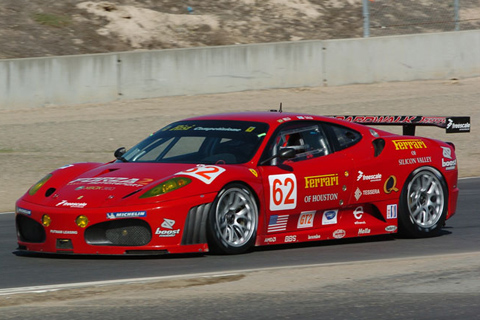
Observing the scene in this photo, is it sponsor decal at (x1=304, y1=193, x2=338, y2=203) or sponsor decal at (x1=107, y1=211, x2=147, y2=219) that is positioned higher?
sponsor decal at (x1=304, y1=193, x2=338, y2=203)

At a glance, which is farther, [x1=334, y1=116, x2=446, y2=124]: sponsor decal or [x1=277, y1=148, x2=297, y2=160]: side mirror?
[x1=334, y1=116, x2=446, y2=124]: sponsor decal

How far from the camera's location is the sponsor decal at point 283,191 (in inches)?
306

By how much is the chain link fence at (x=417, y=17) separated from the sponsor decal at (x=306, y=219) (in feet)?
45.5

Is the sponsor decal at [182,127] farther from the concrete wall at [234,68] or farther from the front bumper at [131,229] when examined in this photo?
the concrete wall at [234,68]

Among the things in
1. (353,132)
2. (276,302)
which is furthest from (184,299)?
(353,132)

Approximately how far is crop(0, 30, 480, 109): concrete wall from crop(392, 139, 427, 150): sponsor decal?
10.5 m

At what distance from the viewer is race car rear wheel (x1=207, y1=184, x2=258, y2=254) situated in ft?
24.1

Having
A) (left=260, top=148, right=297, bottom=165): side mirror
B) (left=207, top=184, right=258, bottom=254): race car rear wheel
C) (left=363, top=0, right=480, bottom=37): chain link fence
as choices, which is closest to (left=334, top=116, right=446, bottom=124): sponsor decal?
(left=260, top=148, right=297, bottom=165): side mirror

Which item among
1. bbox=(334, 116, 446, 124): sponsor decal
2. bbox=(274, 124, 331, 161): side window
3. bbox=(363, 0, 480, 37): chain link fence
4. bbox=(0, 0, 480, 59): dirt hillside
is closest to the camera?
bbox=(274, 124, 331, 161): side window

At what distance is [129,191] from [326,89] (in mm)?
14136

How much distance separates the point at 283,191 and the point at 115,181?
142 centimetres

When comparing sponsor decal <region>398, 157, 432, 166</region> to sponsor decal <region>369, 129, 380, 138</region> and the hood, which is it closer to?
sponsor decal <region>369, 129, 380, 138</region>

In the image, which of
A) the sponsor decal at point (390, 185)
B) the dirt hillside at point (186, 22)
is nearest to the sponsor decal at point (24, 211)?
the sponsor decal at point (390, 185)

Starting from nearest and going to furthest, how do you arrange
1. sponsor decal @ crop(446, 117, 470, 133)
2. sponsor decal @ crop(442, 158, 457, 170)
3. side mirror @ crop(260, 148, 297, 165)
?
side mirror @ crop(260, 148, 297, 165)
sponsor decal @ crop(442, 158, 457, 170)
sponsor decal @ crop(446, 117, 470, 133)
